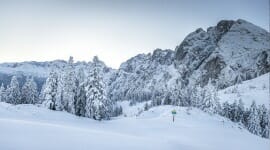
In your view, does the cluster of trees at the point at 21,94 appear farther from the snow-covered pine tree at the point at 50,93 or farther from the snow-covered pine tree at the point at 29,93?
the snow-covered pine tree at the point at 50,93

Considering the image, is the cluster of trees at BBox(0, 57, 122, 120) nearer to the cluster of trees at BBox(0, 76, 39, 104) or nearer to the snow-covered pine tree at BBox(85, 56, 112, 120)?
the snow-covered pine tree at BBox(85, 56, 112, 120)

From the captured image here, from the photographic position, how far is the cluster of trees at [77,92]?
144 feet

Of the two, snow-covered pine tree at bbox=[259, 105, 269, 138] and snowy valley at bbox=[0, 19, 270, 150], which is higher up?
snowy valley at bbox=[0, 19, 270, 150]

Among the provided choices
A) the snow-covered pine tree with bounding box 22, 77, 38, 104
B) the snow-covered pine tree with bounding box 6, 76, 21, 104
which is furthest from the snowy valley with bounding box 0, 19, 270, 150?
the snow-covered pine tree with bounding box 6, 76, 21, 104

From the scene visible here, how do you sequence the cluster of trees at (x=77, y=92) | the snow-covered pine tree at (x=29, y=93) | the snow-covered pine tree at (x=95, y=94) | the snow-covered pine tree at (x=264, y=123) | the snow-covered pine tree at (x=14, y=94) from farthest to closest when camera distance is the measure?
the snow-covered pine tree at (x=264, y=123) < the snow-covered pine tree at (x=29, y=93) < the snow-covered pine tree at (x=14, y=94) < the cluster of trees at (x=77, y=92) < the snow-covered pine tree at (x=95, y=94)

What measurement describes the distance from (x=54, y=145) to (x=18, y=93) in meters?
62.9

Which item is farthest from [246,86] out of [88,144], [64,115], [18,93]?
[88,144]

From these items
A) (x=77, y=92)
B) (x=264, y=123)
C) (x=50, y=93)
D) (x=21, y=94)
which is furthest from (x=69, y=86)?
(x=264, y=123)

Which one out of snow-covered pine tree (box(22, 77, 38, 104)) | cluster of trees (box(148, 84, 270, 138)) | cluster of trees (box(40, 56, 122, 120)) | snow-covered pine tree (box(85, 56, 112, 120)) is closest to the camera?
snow-covered pine tree (box(85, 56, 112, 120))

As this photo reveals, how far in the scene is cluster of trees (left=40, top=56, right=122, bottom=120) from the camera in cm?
4378

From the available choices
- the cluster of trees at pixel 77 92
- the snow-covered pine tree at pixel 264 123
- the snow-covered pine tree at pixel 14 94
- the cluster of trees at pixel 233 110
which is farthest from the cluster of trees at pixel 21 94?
the snow-covered pine tree at pixel 264 123

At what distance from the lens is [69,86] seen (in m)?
52.7

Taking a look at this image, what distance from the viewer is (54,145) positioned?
11.6 meters

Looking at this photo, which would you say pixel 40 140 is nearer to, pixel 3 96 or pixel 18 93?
pixel 18 93
